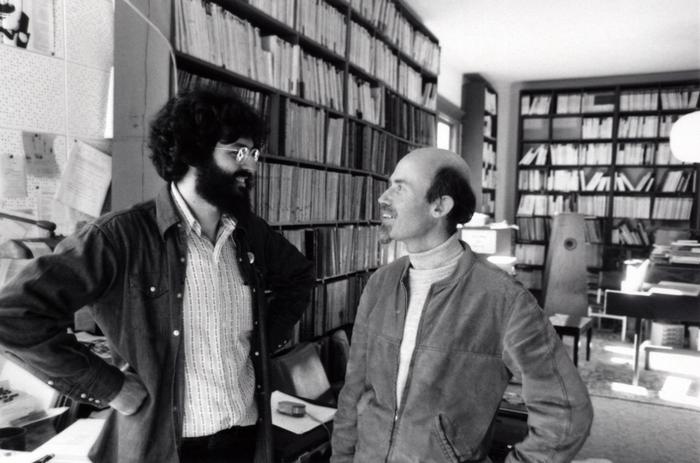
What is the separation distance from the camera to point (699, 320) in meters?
3.70

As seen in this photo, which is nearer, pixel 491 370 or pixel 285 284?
pixel 491 370

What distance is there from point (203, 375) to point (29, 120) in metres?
1.16

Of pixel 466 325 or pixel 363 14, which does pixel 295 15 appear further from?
pixel 466 325

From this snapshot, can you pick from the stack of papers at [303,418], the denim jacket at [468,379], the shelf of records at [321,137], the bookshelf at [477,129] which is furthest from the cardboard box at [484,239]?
the denim jacket at [468,379]

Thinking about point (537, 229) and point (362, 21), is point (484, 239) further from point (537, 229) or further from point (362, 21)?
point (537, 229)

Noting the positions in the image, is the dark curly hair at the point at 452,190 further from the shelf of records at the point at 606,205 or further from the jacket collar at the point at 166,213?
the shelf of records at the point at 606,205

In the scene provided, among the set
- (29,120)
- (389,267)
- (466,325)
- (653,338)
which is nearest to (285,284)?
(389,267)

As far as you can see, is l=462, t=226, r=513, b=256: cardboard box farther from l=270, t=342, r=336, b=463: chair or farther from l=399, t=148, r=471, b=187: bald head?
l=399, t=148, r=471, b=187: bald head

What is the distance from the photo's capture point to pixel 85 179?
6.60 feet

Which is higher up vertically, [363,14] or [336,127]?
[363,14]

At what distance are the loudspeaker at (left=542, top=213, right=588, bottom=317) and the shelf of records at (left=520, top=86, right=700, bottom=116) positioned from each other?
2.33m

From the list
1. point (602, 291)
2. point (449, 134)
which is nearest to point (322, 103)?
point (449, 134)

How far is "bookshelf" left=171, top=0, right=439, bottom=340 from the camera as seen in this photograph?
2.44m

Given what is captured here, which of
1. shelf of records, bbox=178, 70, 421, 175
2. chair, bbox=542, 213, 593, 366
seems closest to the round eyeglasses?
shelf of records, bbox=178, 70, 421, 175
